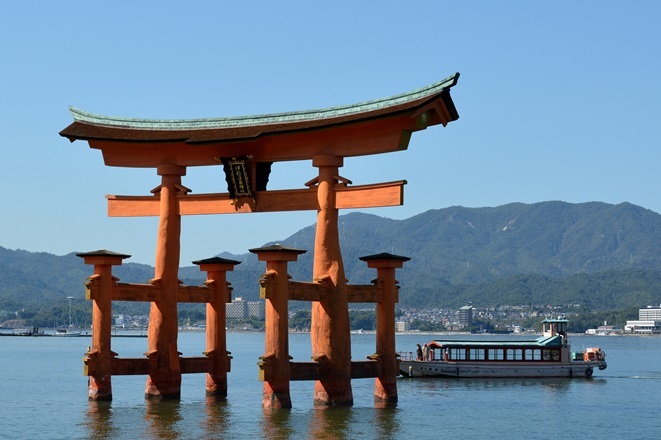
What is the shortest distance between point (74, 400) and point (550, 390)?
25345 mm

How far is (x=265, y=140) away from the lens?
3791 centimetres

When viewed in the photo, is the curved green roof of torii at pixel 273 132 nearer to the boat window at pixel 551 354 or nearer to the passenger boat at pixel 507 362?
the passenger boat at pixel 507 362

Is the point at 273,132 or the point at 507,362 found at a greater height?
the point at 273,132

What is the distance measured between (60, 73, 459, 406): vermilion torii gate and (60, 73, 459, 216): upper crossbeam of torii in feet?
0.12

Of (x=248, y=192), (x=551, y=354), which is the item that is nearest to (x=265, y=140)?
(x=248, y=192)

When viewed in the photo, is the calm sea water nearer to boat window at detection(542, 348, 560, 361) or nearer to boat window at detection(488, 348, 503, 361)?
boat window at detection(542, 348, 560, 361)

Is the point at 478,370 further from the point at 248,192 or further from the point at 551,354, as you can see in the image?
the point at 248,192

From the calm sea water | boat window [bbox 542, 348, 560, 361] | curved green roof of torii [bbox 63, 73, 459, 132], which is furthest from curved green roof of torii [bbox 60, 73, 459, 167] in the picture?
boat window [bbox 542, 348, 560, 361]

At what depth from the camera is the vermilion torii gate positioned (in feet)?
117

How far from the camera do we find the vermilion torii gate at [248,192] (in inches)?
1405

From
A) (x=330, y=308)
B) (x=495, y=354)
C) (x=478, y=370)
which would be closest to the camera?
(x=330, y=308)

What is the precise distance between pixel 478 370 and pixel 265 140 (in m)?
34.0

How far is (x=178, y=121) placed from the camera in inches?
1570

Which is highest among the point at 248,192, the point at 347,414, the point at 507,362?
the point at 248,192
